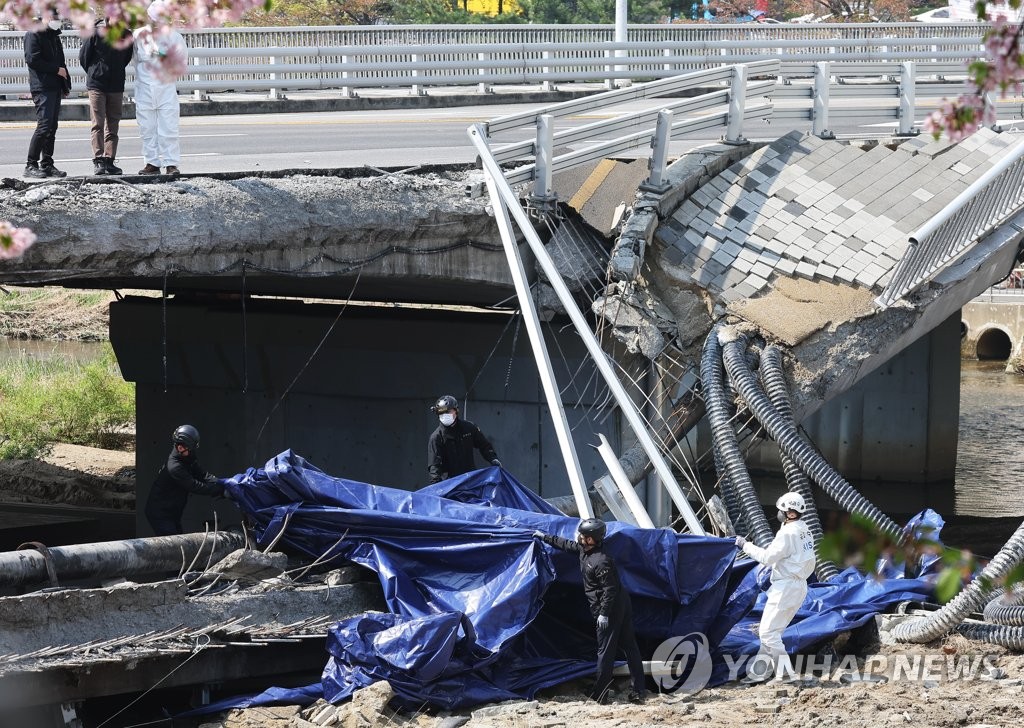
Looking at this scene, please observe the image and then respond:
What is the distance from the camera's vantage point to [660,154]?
13.4 metres

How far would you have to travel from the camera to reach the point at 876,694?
913cm

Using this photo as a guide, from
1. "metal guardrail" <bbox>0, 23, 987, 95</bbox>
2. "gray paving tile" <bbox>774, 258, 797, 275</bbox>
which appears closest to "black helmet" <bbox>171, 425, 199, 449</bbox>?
"gray paving tile" <bbox>774, 258, 797, 275</bbox>

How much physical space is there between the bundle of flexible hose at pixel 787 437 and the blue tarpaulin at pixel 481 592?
100cm

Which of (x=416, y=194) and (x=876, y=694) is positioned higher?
(x=416, y=194)

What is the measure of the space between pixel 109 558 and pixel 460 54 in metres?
14.7

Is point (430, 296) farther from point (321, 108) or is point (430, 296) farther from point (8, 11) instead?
point (8, 11)

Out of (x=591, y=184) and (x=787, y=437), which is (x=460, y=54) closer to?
(x=591, y=184)

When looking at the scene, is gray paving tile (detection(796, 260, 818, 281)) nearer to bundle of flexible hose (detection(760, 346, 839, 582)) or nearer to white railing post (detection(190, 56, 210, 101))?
bundle of flexible hose (detection(760, 346, 839, 582))

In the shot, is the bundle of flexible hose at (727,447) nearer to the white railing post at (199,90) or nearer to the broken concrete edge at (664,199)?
the broken concrete edge at (664,199)

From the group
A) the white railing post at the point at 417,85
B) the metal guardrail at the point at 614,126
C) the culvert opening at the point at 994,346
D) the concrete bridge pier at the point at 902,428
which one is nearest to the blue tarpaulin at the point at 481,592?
the metal guardrail at the point at 614,126

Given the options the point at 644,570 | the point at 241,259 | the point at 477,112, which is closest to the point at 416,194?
the point at 241,259

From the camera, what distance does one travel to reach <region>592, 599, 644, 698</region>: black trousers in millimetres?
9188

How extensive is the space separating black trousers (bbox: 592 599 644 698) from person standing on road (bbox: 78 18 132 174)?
596 cm

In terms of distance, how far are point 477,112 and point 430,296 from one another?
271 inches
